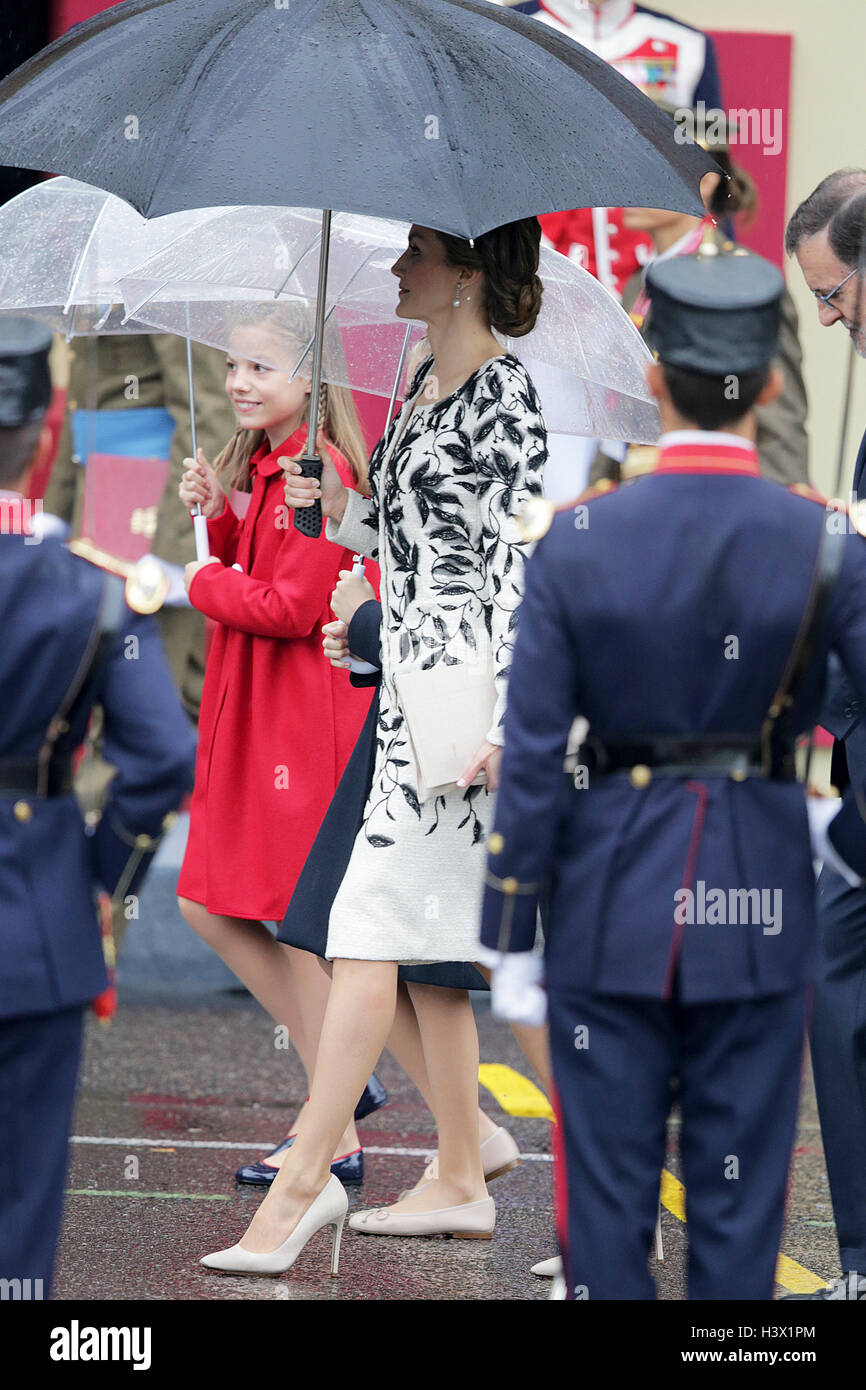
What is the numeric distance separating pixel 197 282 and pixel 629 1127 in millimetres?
2416

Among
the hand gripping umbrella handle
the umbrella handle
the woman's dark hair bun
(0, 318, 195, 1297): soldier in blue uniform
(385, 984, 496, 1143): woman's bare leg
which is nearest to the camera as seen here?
(0, 318, 195, 1297): soldier in blue uniform

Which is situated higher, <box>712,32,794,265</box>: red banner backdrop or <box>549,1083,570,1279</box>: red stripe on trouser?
<box>712,32,794,265</box>: red banner backdrop

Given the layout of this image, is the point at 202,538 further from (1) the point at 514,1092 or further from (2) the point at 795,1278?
(2) the point at 795,1278

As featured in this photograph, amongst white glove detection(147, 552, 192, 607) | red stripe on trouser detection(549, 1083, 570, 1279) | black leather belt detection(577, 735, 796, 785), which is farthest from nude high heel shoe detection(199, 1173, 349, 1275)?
white glove detection(147, 552, 192, 607)

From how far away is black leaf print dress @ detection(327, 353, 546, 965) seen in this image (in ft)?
12.9

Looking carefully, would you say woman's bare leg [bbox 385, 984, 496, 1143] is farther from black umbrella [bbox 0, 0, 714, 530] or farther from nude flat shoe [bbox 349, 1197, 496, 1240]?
black umbrella [bbox 0, 0, 714, 530]

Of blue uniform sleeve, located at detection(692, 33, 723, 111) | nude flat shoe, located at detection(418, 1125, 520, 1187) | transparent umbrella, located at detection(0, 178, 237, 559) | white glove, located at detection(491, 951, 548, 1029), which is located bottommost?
nude flat shoe, located at detection(418, 1125, 520, 1187)

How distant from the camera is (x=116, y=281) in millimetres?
4668

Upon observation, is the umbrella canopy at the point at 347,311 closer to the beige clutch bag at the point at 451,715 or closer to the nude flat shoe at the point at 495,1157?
the beige clutch bag at the point at 451,715

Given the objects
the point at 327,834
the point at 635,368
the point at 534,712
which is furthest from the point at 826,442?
the point at 534,712

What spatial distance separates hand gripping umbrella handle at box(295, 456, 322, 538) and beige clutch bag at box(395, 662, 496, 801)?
0.59m

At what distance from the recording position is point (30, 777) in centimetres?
291

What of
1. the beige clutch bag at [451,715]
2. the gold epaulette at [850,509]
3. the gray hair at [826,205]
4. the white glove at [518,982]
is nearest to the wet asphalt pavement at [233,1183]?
the white glove at [518,982]

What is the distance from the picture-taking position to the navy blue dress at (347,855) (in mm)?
4160
